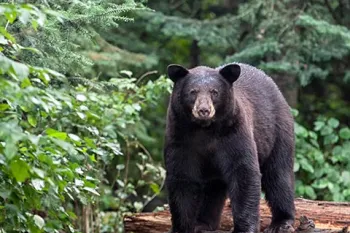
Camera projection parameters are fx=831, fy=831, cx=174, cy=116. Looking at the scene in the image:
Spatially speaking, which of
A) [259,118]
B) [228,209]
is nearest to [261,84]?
[259,118]

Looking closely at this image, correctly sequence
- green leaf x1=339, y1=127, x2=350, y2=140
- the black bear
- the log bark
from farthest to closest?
green leaf x1=339, y1=127, x2=350, y2=140 < the log bark < the black bear

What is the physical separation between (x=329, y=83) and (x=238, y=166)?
7.75 m

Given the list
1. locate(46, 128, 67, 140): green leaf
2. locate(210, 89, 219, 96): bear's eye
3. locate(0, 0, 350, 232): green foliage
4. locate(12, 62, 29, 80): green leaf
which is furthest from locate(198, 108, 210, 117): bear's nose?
locate(12, 62, 29, 80): green leaf

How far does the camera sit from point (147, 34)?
14.2 metres

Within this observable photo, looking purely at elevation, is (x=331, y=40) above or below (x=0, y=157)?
above

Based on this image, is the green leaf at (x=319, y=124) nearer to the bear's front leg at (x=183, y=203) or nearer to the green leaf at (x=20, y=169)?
the bear's front leg at (x=183, y=203)

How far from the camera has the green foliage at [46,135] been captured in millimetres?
4328

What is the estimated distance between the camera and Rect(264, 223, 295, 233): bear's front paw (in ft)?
23.2

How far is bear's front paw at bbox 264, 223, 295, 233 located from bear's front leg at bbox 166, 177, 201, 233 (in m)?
0.77

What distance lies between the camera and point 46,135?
522 centimetres

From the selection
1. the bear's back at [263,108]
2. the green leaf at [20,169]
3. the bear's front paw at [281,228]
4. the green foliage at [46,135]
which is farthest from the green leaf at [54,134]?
the bear's front paw at [281,228]

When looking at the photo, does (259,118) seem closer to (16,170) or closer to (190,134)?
(190,134)

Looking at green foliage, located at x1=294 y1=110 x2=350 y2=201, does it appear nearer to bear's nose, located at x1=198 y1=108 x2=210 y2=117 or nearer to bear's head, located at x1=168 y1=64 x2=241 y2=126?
bear's head, located at x1=168 y1=64 x2=241 y2=126

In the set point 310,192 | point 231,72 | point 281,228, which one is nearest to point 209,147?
point 231,72
